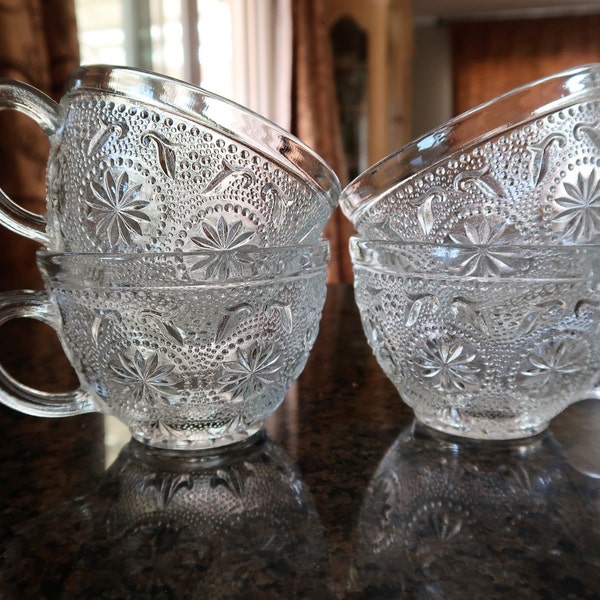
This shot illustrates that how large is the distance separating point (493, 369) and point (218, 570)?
0.20 metres

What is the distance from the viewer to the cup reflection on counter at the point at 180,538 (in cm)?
23

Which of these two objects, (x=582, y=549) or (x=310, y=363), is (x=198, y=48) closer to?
(x=310, y=363)

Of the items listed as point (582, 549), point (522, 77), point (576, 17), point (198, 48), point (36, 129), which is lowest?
point (582, 549)

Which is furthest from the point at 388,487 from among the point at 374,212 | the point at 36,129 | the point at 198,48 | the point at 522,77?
the point at 522,77

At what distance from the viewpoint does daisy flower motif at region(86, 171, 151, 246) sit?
1.09ft

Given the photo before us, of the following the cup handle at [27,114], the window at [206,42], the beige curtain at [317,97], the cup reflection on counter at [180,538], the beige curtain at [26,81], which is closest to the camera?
the cup reflection on counter at [180,538]

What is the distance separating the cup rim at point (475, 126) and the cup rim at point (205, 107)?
38mm

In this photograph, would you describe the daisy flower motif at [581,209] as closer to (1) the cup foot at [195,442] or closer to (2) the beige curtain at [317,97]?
(1) the cup foot at [195,442]

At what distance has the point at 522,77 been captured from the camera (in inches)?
177

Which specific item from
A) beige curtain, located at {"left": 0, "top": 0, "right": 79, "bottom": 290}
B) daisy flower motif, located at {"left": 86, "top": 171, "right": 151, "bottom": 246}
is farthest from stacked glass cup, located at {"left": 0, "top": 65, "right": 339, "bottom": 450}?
beige curtain, located at {"left": 0, "top": 0, "right": 79, "bottom": 290}

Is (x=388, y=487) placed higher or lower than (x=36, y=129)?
lower

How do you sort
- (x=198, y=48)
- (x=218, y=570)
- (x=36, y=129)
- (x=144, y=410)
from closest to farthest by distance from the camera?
(x=218, y=570) < (x=144, y=410) < (x=36, y=129) < (x=198, y=48)

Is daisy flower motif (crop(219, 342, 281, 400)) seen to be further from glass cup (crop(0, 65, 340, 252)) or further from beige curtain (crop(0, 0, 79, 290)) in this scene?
beige curtain (crop(0, 0, 79, 290))

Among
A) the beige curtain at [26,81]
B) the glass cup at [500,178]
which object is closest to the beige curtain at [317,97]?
the beige curtain at [26,81]
